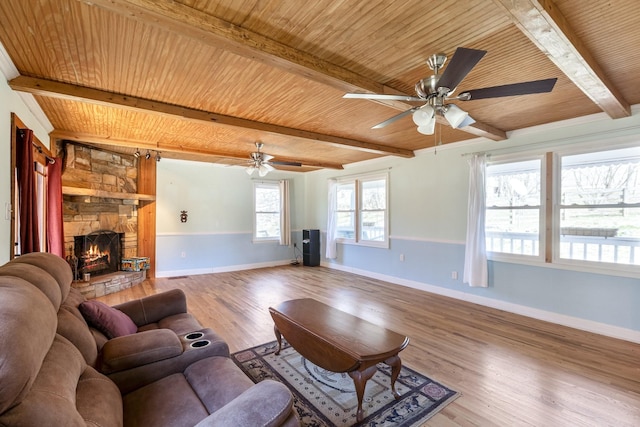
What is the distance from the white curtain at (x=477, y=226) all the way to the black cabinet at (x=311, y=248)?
384 centimetres

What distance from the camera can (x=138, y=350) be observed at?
1.59 meters

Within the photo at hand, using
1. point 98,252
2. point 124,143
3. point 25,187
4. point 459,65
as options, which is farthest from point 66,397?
point 98,252

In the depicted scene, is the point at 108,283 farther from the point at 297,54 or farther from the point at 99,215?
the point at 297,54

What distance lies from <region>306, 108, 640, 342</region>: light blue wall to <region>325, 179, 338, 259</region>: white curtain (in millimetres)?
218

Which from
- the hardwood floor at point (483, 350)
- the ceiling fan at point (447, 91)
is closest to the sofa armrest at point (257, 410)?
the hardwood floor at point (483, 350)

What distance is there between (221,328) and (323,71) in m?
2.96

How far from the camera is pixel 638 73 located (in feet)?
7.74

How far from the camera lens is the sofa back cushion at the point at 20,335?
0.72 meters

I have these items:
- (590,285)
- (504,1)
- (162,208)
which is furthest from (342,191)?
(504,1)

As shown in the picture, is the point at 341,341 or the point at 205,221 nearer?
the point at 341,341

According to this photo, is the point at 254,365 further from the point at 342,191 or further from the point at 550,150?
the point at 342,191

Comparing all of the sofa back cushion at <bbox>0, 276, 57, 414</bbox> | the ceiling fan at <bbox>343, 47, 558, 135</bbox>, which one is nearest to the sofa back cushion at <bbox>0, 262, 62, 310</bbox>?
the sofa back cushion at <bbox>0, 276, 57, 414</bbox>

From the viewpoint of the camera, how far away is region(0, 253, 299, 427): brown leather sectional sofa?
0.80m

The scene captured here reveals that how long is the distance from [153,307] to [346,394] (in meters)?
1.74
